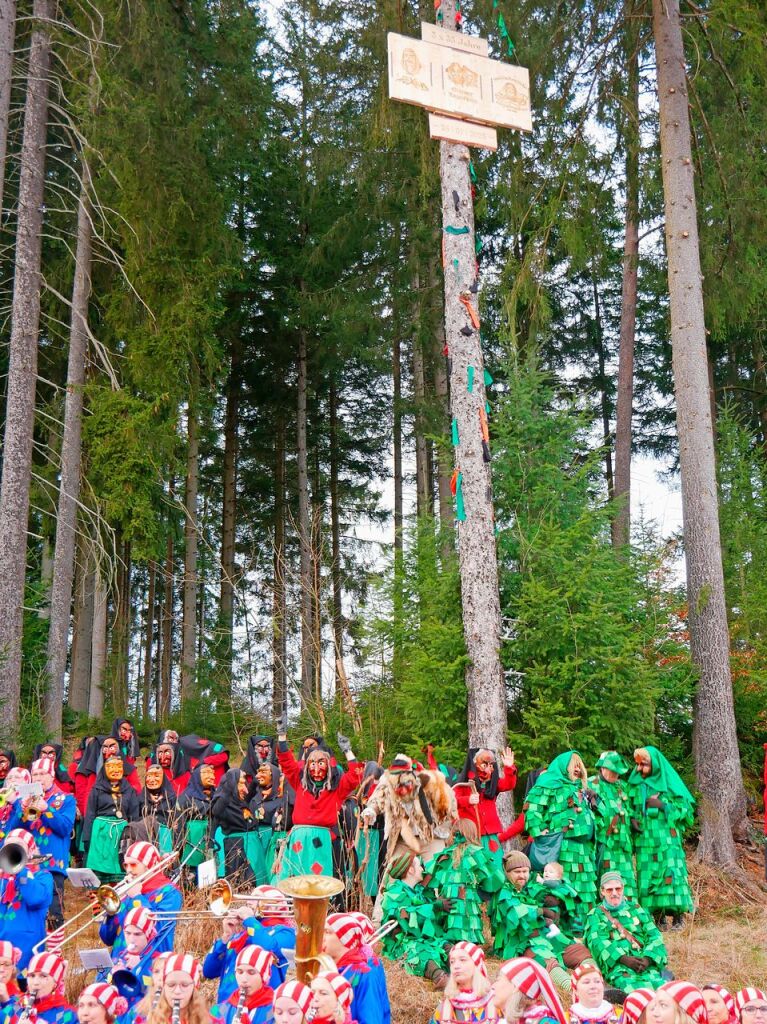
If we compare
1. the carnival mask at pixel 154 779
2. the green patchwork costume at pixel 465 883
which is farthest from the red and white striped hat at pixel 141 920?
the carnival mask at pixel 154 779

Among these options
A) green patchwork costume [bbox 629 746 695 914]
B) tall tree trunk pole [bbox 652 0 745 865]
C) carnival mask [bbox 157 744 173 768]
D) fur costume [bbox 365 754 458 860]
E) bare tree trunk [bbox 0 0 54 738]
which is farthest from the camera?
bare tree trunk [bbox 0 0 54 738]

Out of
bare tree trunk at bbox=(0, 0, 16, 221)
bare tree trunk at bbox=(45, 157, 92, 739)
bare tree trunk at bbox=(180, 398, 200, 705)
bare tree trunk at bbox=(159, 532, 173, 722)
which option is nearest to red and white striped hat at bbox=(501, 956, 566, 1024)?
bare tree trunk at bbox=(45, 157, 92, 739)

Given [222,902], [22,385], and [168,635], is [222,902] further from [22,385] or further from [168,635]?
[168,635]

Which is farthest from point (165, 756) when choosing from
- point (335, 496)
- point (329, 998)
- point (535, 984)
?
point (335, 496)

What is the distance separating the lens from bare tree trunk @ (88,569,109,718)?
54.0 ft

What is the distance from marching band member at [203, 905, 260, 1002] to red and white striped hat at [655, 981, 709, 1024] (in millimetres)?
2322

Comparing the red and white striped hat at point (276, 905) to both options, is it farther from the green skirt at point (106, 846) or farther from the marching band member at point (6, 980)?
the green skirt at point (106, 846)

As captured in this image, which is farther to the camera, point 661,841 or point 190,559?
point 190,559

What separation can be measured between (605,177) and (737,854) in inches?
363

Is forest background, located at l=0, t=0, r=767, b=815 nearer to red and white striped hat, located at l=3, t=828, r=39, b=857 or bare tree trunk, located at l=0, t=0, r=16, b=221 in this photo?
bare tree trunk, located at l=0, t=0, r=16, b=221

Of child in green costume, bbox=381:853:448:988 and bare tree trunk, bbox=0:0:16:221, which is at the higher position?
bare tree trunk, bbox=0:0:16:221

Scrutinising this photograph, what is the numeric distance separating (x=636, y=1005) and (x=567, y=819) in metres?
3.66

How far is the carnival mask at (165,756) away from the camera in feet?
31.0

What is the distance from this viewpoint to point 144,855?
6.07 meters
